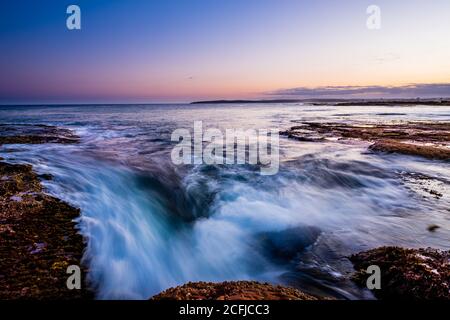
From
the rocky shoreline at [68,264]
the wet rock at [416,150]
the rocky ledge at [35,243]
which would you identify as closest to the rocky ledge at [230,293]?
the rocky shoreline at [68,264]

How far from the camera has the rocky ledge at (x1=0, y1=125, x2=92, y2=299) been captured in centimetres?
477

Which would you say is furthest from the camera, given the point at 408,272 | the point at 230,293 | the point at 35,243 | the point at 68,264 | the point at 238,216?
the point at 238,216

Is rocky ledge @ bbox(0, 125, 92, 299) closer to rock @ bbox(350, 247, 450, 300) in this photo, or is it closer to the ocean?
the ocean

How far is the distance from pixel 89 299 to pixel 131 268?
5.98 feet

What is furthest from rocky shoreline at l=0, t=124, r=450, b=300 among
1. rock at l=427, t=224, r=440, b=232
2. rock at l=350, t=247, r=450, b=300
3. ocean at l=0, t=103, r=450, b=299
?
rock at l=427, t=224, r=440, b=232

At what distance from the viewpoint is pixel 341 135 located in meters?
27.0

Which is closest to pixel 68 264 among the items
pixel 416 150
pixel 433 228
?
pixel 433 228

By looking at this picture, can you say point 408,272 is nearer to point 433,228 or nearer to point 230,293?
point 230,293

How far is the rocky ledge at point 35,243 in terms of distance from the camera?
4.77 meters

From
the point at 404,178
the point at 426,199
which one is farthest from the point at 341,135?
the point at 426,199

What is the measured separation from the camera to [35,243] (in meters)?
6.09

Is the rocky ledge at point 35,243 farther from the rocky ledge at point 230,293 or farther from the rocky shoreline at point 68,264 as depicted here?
the rocky ledge at point 230,293

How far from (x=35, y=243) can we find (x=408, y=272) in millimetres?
7378
